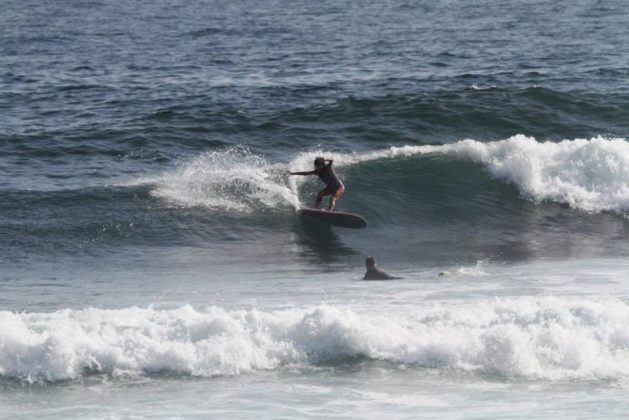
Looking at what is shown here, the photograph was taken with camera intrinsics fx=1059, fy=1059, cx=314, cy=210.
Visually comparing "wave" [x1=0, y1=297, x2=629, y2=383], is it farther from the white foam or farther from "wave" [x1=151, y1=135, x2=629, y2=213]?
"wave" [x1=151, y1=135, x2=629, y2=213]

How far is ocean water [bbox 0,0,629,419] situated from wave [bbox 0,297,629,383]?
0.12 ft

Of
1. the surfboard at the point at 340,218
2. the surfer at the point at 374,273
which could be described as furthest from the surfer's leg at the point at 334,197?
the surfer at the point at 374,273

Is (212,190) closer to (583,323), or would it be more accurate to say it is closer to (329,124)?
(329,124)

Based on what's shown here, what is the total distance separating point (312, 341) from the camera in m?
14.4

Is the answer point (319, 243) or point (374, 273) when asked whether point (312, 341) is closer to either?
point (374, 273)

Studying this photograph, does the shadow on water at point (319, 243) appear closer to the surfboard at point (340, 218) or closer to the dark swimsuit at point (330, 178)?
the surfboard at point (340, 218)

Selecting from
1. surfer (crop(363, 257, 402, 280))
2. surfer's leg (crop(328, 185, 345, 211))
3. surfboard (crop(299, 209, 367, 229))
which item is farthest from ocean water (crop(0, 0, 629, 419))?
surfer's leg (crop(328, 185, 345, 211))

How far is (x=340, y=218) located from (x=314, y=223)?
62 cm

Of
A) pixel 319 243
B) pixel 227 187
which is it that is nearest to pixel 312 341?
pixel 319 243

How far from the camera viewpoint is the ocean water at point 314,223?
13.6m

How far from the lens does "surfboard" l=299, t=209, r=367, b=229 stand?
2153 cm

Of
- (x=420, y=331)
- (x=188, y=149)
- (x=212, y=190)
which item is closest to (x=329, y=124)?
(x=188, y=149)

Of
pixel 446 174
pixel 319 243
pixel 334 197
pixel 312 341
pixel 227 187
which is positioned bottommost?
pixel 312 341

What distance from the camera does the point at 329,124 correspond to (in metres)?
29.1
